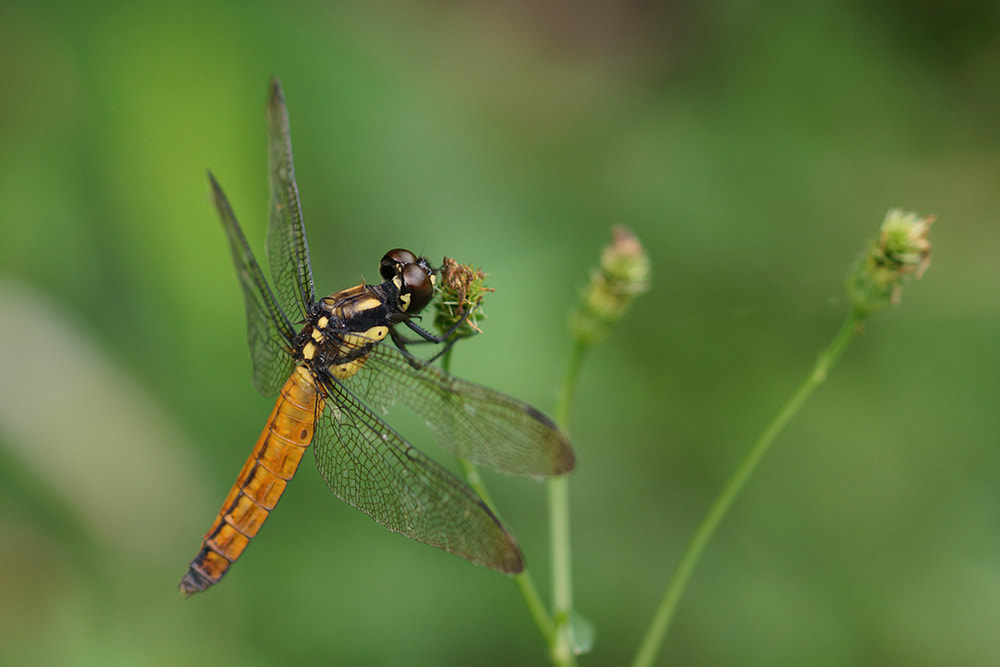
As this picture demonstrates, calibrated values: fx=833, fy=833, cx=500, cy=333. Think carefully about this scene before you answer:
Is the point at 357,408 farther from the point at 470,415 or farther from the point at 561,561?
the point at 561,561

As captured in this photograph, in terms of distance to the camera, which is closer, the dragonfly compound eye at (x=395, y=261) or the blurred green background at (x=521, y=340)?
the dragonfly compound eye at (x=395, y=261)

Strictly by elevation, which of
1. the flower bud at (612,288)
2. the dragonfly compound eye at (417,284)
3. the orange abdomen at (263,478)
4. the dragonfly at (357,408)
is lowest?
the orange abdomen at (263,478)

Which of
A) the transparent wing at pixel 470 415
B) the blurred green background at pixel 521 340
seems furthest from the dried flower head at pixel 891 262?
the blurred green background at pixel 521 340

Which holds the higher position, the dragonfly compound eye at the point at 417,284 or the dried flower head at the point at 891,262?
the dried flower head at the point at 891,262

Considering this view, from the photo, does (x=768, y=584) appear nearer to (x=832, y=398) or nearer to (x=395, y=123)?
(x=832, y=398)

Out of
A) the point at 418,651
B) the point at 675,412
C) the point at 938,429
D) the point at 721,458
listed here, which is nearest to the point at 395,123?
the point at 675,412

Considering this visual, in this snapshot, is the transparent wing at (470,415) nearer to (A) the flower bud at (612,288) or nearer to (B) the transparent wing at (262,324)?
(B) the transparent wing at (262,324)

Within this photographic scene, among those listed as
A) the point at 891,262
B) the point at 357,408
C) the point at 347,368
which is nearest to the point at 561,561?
the point at 357,408
